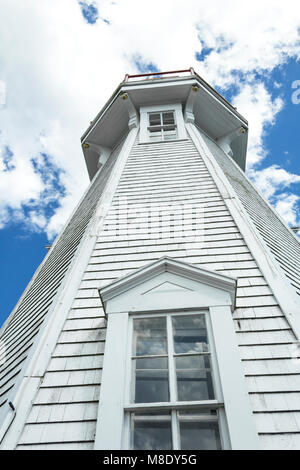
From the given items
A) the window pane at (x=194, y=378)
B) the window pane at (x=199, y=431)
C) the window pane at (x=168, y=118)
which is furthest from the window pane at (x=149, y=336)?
the window pane at (x=168, y=118)

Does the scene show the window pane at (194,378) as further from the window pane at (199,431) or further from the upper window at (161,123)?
the upper window at (161,123)

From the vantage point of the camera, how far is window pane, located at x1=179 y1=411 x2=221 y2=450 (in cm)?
229

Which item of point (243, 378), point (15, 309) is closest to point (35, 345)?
point (243, 378)

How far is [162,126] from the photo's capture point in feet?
28.3

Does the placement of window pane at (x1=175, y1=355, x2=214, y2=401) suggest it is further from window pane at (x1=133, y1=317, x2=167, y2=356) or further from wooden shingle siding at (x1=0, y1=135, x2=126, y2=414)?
wooden shingle siding at (x1=0, y1=135, x2=126, y2=414)

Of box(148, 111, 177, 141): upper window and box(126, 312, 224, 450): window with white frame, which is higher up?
box(148, 111, 177, 141): upper window

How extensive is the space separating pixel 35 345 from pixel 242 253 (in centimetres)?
255

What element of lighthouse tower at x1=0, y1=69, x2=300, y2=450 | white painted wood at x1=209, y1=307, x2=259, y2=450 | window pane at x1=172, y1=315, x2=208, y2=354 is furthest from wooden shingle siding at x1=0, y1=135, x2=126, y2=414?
white painted wood at x1=209, y1=307, x2=259, y2=450

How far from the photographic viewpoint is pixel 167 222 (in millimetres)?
4832

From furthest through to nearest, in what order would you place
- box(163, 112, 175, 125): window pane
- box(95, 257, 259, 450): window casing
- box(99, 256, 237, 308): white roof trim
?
box(163, 112, 175, 125): window pane
box(99, 256, 237, 308): white roof trim
box(95, 257, 259, 450): window casing

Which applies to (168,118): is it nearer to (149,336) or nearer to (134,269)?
(134,269)

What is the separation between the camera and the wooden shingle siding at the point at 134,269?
251 cm

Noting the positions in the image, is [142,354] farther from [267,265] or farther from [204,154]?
[204,154]
